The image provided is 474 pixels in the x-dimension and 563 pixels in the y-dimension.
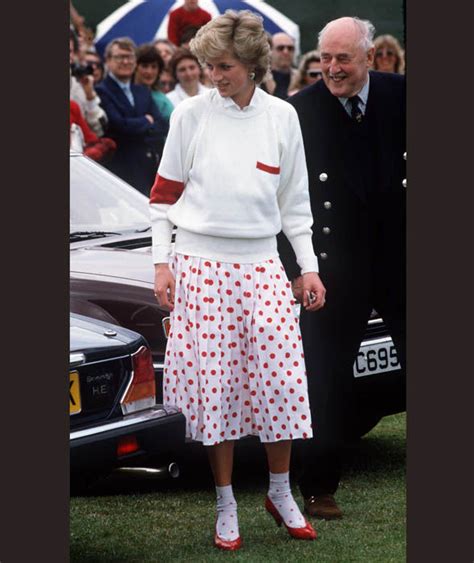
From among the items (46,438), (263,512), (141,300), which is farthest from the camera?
(141,300)

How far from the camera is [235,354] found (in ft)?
22.1

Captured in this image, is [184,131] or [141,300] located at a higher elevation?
[184,131]

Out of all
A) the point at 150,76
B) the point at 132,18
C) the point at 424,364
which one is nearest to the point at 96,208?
the point at 150,76

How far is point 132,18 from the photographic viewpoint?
7.07 m

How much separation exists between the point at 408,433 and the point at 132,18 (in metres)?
1.86

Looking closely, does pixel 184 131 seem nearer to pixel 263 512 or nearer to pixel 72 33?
pixel 72 33

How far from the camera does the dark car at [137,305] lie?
754cm

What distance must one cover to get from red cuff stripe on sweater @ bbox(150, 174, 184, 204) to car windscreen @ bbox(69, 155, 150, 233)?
129 centimetres

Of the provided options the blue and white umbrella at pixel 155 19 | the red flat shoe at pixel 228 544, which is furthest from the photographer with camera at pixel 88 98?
the red flat shoe at pixel 228 544

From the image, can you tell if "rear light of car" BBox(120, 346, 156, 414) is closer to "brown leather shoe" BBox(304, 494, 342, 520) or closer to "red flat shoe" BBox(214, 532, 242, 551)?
"red flat shoe" BBox(214, 532, 242, 551)

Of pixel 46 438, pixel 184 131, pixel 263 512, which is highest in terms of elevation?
pixel 184 131

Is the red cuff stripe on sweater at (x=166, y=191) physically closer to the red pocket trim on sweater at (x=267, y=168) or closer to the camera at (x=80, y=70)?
the red pocket trim on sweater at (x=267, y=168)

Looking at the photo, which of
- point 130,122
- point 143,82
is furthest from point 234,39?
point 143,82

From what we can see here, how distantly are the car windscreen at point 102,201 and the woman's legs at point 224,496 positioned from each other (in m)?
1.57
